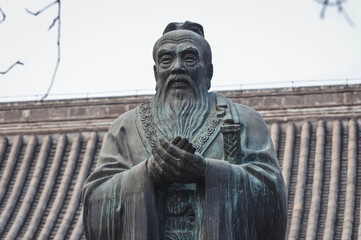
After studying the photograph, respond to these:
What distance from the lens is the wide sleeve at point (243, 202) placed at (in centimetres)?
980

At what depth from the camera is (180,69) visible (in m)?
10.3

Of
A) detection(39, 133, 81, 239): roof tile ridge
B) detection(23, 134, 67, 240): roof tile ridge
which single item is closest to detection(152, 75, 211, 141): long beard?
detection(39, 133, 81, 239): roof tile ridge

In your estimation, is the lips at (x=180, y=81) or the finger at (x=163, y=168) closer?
the finger at (x=163, y=168)

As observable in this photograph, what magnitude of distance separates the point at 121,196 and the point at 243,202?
2.66 feet

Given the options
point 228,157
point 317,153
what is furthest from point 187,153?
point 317,153

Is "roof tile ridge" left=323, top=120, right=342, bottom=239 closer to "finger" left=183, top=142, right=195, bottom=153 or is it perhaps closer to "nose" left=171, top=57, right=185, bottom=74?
"nose" left=171, top=57, right=185, bottom=74

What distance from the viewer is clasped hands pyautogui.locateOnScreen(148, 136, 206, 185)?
32.0ft

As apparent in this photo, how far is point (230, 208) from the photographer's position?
984 centimetres

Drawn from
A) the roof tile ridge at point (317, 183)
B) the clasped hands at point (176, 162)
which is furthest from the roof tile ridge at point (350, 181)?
the clasped hands at point (176, 162)

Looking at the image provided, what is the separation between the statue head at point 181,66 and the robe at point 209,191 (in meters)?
0.25

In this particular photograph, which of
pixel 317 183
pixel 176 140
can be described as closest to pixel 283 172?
pixel 317 183

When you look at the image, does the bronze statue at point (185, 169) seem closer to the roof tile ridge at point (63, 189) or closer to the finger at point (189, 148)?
the finger at point (189, 148)

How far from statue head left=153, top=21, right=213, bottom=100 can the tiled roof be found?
51.9 feet

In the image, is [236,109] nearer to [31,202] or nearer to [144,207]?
[144,207]
